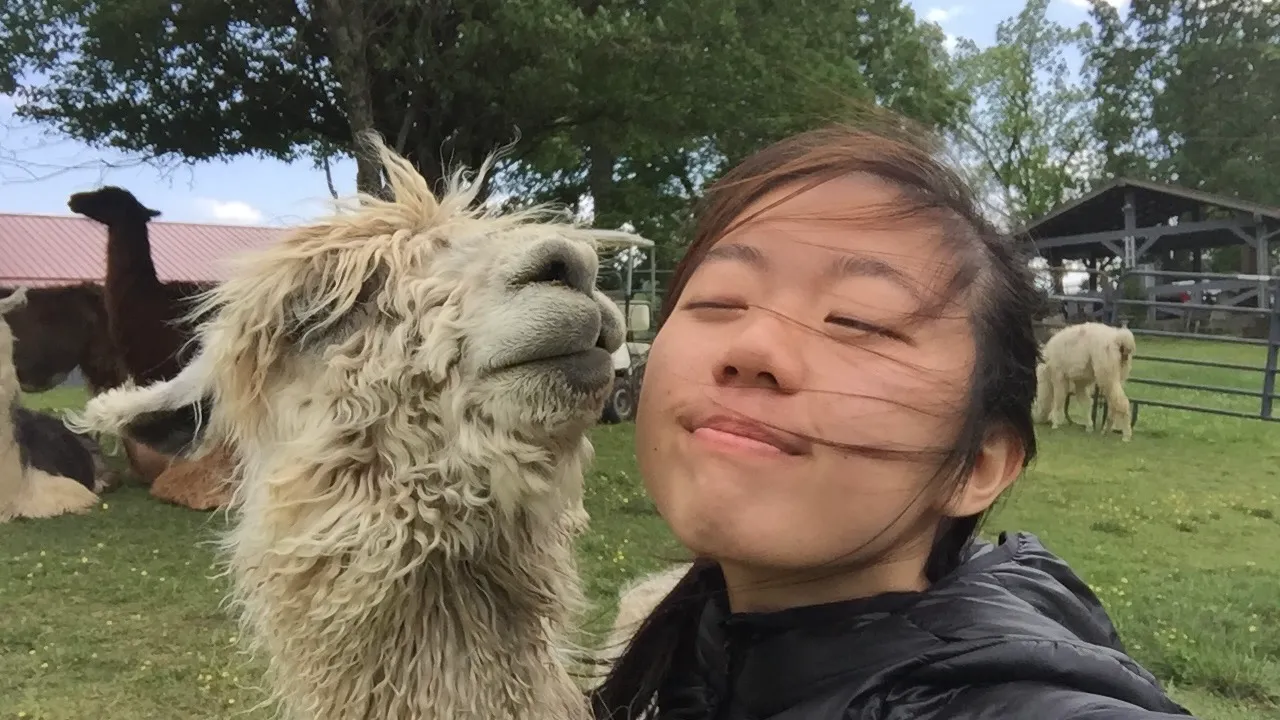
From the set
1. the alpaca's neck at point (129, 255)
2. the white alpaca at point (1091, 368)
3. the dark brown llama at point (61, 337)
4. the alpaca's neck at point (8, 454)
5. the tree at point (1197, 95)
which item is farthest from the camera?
the tree at point (1197, 95)

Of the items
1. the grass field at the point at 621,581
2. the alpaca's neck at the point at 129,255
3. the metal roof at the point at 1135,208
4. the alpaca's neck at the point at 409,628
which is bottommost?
the grass field at the point at 621,581

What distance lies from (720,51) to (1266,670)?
6.60m

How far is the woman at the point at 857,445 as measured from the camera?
96 cm

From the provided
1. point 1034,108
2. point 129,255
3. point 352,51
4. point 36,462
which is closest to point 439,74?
point 352,51

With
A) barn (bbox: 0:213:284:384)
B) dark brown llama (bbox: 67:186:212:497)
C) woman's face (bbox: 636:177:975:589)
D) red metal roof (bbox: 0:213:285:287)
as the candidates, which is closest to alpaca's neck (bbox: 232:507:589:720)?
woman's face (bbox: 636:177:975:589)

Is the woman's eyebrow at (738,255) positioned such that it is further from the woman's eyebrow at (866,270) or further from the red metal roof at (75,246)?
the red metal roof at (75,246)

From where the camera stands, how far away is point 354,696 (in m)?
1.44

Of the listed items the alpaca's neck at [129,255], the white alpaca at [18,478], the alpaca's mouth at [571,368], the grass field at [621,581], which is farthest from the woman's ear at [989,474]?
the alpaca's neck at [129,255]

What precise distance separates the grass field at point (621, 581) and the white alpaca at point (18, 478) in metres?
0.19

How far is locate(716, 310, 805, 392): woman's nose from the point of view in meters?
0.97

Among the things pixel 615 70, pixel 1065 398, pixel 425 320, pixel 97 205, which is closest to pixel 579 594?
pixel 425 320

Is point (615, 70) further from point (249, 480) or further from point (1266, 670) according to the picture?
point (249, 480)

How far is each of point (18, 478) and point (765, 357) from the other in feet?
22.7

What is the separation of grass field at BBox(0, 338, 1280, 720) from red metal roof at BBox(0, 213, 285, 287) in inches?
556
